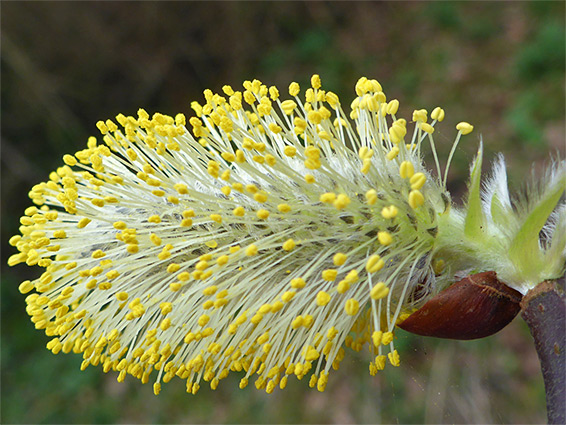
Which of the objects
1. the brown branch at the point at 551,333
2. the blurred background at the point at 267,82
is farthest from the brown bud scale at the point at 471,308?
the blurred background at the point at 267,82

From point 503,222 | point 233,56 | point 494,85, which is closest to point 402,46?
point 494,85

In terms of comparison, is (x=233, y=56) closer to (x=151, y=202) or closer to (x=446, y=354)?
(x=446, y=354)

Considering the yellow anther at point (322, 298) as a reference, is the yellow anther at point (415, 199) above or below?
above

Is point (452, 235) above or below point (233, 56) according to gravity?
below

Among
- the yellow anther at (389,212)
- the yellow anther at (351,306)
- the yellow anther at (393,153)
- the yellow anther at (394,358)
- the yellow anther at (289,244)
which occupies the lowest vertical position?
the yellow anther at (394,358)

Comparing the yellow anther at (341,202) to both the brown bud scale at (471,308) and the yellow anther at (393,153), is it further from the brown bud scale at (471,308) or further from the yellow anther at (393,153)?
the brown bud scale at (471,308)

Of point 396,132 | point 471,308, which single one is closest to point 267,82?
point 396,132

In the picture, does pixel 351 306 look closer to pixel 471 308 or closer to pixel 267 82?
pixel 471 308
